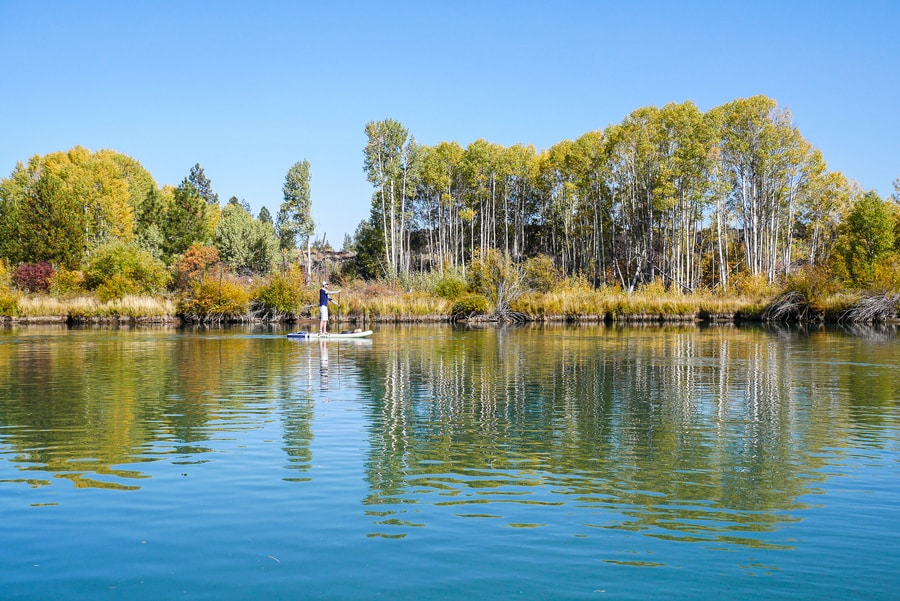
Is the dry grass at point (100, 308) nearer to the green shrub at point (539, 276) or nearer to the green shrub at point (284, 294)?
the green shrub at point (284, 294)

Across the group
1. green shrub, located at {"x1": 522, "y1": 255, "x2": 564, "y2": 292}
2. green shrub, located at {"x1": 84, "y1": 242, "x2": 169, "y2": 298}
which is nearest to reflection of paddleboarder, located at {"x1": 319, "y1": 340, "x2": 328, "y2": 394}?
green shrub, located at {"x1": 522, "y1": 255, "x2": 564, "y2": 292}

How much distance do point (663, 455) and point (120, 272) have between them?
51.6m

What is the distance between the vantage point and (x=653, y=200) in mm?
62156

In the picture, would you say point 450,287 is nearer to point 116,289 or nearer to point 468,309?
point 468,309

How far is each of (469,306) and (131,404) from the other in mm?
37355

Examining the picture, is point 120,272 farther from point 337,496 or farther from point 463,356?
point 337,496

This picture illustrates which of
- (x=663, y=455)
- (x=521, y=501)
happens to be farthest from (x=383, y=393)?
(x=521, y=501)

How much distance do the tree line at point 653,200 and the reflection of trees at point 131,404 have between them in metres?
35.6

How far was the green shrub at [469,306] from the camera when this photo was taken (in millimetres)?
50656

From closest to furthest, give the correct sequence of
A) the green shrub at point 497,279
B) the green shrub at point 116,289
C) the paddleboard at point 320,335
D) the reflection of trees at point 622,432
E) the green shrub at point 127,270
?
the reflection of trees at point 622,432, the paddleboard at point 320,335, the green shrub at point 497,279, the green shrub at point 116,289, the green shrub at point 127,270

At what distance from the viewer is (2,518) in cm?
757

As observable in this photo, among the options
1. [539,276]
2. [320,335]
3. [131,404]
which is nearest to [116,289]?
[320,335]

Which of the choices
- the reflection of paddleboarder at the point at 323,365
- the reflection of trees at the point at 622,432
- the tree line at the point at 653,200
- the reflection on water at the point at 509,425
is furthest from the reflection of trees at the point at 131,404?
the tree line at the point at 653,200

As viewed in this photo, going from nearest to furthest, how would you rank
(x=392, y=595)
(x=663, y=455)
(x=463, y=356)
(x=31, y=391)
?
(x=392, y=595) → (x=663, y=455) → (x=31, y=391) → (x=463, y=356)
